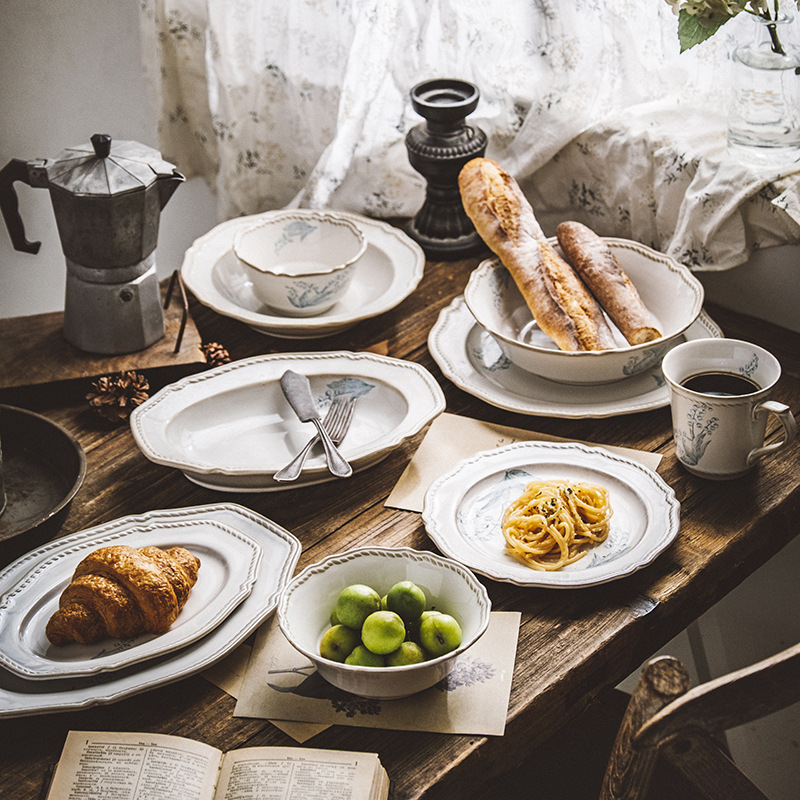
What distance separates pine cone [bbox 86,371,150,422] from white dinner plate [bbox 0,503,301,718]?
10.0 inches

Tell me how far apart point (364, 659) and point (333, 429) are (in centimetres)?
40

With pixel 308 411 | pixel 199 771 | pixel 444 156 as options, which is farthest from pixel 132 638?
pixel 444 156

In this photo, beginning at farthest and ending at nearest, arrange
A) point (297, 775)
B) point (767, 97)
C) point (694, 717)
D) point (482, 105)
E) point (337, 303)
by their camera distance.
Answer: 1. point (482, 105)
2. point (337, 303)
3. point (767, 97)
4. point (297, 775)
5. point (694, 717)

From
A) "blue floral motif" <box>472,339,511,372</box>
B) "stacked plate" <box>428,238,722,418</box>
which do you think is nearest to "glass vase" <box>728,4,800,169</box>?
"stacked plate" <box>428,238,722,418</box>

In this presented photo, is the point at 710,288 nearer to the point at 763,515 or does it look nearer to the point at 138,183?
the point at 763,515

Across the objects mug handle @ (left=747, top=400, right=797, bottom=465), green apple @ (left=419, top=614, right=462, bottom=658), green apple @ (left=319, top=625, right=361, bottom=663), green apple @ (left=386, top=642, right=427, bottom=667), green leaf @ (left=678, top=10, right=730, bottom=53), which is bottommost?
green apple @ (left=319, top=625, right=361, bottom=663)

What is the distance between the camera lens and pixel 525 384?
4.12 ft

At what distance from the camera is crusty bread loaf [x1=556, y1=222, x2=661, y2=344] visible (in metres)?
A: 1.23

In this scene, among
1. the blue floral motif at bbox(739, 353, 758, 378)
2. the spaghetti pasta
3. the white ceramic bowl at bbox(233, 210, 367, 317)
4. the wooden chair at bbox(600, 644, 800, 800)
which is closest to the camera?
the wooden chair at bbox(600, 644, 800, 800)

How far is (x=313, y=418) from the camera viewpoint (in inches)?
45.9

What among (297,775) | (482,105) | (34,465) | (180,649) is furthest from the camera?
(482,105)

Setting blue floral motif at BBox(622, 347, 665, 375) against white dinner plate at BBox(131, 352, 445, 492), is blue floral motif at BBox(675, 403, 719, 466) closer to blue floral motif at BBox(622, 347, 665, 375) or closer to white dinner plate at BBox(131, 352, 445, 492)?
blue floral motif at BBox(622, 347, 665, 375)

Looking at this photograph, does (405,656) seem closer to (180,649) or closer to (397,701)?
(397,701)

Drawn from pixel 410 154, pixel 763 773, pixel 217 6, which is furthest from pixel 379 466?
pixel 217 6
